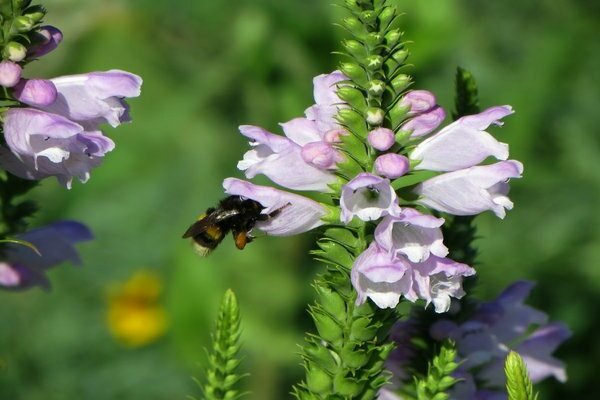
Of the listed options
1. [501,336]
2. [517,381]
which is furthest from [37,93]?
[501,336]

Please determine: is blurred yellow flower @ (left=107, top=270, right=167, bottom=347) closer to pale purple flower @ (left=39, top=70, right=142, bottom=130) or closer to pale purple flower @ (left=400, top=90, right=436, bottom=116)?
pale purple flower @ (left=39, top=70, right=142, bottom=130)

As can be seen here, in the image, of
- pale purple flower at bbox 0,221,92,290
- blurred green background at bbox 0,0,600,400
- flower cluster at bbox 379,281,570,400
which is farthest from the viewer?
blurred green background at bbox 0,0,600,400

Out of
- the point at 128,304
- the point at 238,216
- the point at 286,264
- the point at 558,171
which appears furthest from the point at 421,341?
the point at 128,304

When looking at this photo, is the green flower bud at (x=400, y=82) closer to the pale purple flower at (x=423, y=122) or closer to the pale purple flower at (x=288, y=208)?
the pale purple flower at (x=423, y=122)

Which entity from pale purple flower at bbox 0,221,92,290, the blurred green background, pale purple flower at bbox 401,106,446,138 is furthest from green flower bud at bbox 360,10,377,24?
the blurred green background

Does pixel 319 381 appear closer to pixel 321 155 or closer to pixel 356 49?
pixel 321 155

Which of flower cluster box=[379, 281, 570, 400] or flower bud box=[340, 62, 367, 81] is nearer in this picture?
flower bud box=[340, 62, 367, 81]
